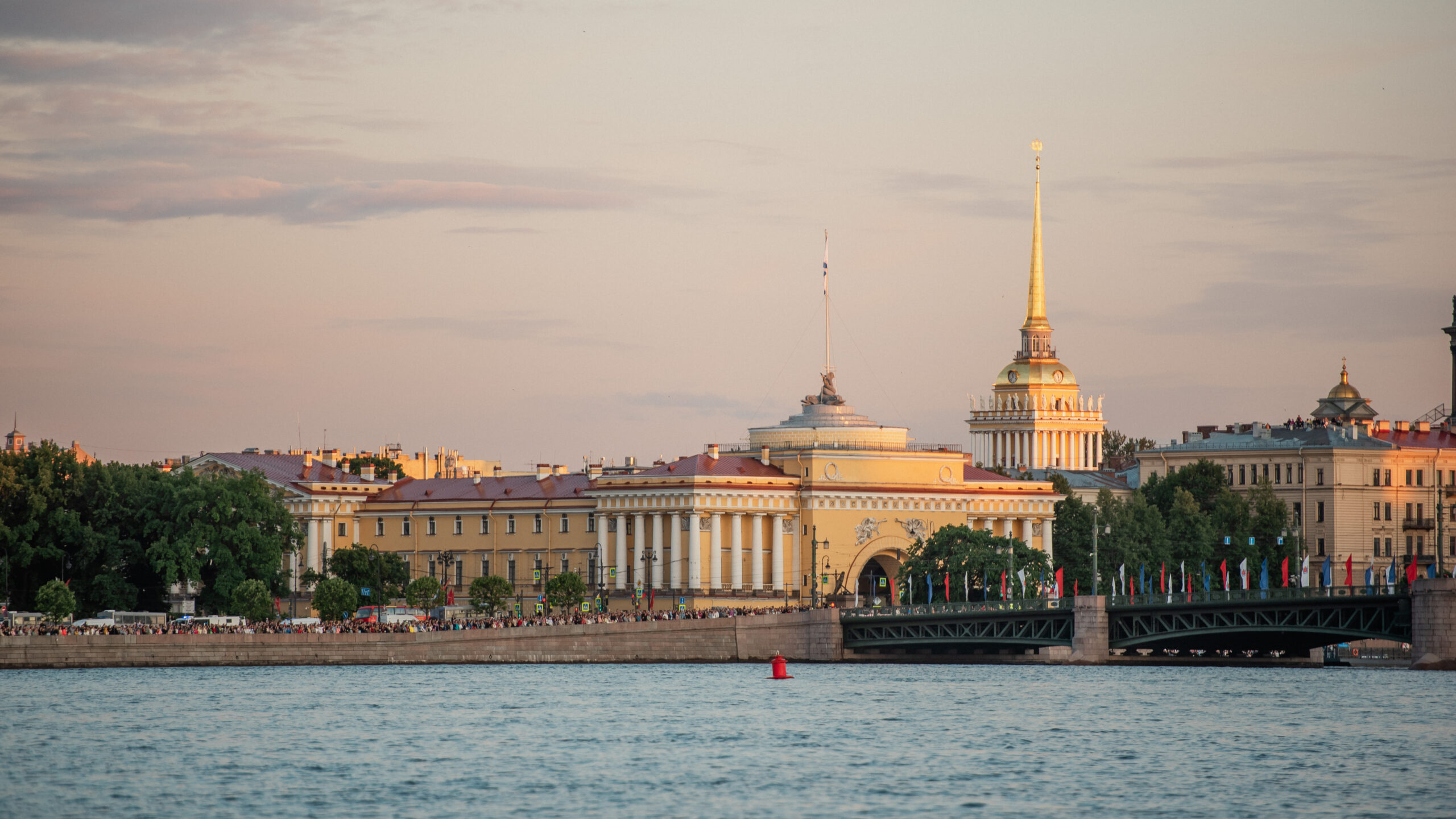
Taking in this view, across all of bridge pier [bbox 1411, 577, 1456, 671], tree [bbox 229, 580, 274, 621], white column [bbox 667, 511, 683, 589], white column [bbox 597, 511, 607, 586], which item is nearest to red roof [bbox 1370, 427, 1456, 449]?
white column [bbox 667, 511, 683, 589]

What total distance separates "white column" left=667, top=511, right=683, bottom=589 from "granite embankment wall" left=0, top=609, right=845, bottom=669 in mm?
17470

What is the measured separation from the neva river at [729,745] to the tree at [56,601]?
365 inches

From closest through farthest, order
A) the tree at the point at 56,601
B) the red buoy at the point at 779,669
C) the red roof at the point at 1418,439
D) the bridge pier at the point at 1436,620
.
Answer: the bridge pier at the point at 1436,620, the red buoy at the point at 779,669, the tree at the point at 56,601, the red roof at the point at 1418,439

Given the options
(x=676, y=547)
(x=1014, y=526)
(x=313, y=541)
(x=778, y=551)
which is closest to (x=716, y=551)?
(x=676, y=547)

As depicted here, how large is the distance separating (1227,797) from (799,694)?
2719cm

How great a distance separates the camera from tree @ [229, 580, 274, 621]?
100188 millimetres

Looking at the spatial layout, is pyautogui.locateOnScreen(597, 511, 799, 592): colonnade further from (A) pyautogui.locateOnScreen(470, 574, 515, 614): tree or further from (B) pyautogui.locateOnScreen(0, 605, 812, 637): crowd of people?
(B) pyautogui.locateOnScreen(0, 605, 812, 637): crowd of people

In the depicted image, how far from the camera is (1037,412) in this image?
163 meters

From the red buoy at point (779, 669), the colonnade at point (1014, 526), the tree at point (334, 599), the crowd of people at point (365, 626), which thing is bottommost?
the red buoy at point (779, 669)

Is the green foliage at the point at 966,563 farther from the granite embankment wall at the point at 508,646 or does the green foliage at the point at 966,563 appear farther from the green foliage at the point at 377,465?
the green foliage at the point at 377,465

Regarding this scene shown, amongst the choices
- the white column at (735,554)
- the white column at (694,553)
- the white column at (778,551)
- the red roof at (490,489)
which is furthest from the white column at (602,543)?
the white column at (778,551)

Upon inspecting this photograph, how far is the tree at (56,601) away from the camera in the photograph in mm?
95625

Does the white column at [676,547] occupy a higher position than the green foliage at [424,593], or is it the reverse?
the white column at [676,547]

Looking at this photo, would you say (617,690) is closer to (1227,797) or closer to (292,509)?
(1227,797)
